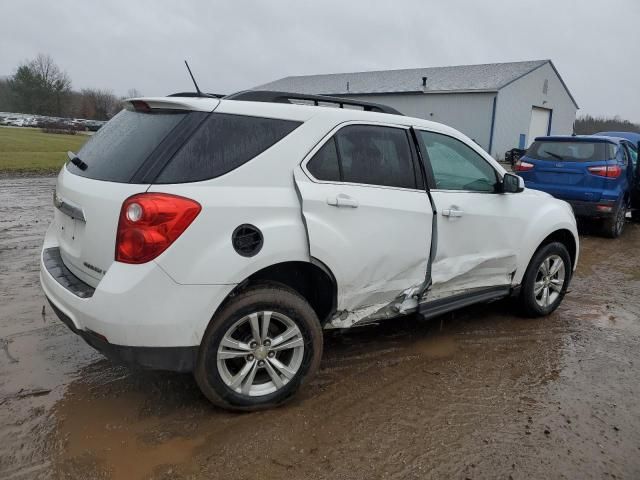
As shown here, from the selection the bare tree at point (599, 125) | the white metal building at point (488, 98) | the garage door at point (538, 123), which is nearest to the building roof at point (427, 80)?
the white metal building at point (488, 98)

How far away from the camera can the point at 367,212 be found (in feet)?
10.4

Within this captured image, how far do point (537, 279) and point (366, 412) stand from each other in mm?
2446

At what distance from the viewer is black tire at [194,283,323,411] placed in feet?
9.04

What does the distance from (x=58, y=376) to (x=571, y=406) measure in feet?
10.9

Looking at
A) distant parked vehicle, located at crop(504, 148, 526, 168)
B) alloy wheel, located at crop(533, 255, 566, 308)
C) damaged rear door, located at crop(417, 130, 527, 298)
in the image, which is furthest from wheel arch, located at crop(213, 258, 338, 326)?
distant parked vehicle, located at crop(504, 148, 526, 168)

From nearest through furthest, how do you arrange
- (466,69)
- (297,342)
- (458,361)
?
(297,342)
(458,361)
(466,69)

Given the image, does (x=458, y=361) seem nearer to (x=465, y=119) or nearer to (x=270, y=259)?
(x=270, y=259)

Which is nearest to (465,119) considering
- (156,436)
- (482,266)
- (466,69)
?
(466,69)

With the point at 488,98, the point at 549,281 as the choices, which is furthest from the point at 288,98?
the point at 488,98

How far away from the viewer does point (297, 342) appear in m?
3.01

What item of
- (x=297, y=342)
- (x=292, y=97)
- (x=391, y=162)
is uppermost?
(x=292, y=97)

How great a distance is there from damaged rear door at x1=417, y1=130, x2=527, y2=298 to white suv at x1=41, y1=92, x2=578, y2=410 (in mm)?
22

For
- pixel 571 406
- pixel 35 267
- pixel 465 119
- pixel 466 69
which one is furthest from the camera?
pixel 466 69

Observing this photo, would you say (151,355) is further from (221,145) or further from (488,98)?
(488,98)
